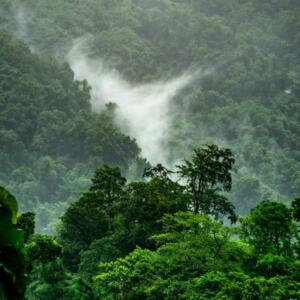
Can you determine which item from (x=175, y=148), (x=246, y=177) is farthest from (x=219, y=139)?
(x=246, y=177)

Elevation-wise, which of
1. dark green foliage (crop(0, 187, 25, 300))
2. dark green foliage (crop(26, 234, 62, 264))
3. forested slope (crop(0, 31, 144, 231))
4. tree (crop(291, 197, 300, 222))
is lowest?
dark green foliage (crop(0, 187, 25, 300))

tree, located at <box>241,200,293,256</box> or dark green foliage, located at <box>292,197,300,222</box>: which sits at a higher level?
dark green foliage, located at <box>292,197,300,222</box>

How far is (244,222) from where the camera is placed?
25562 mm

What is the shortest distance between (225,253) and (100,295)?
5848mm

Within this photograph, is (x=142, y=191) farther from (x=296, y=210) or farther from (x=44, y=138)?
(x=44, y=138)

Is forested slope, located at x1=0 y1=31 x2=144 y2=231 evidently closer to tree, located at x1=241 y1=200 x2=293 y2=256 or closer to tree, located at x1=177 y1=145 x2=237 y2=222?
tree, located at x1=177 y1=145 x2=237 y2=222

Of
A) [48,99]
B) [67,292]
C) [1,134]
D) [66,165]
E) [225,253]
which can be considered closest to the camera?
[225,253]

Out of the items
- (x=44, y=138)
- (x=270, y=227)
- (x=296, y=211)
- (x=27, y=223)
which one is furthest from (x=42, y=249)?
(x=44, y=138)

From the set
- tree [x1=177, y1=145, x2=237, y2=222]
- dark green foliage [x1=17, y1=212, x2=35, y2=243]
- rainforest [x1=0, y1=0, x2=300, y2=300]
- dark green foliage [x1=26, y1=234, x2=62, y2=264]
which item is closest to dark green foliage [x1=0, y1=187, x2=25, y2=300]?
rainforest [x1=0, y1=0, x2=300, y2=300]

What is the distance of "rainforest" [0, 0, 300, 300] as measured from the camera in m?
23.3

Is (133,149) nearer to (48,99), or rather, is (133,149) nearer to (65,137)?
(65,137)

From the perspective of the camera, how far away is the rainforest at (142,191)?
23297 mm

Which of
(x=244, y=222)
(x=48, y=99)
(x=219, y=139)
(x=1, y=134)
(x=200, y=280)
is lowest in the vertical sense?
(x=200, y=280)

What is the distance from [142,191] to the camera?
115 feet
